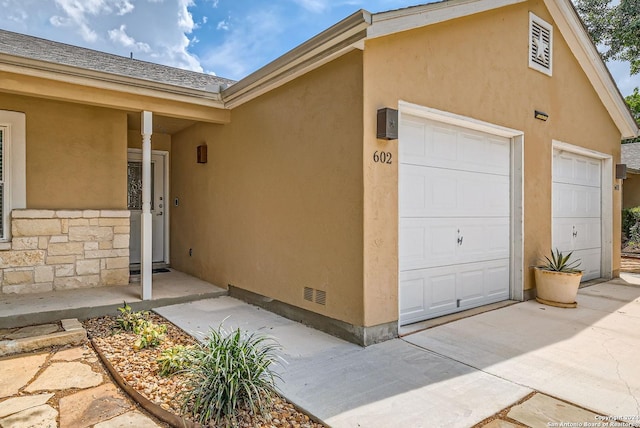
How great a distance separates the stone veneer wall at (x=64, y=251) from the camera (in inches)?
194

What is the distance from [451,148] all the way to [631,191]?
1482 cm

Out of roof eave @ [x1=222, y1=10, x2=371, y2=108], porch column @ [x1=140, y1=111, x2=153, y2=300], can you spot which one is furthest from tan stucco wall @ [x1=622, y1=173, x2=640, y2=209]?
porch column @ [x1=140, y1=111, x2=153, y2=300]

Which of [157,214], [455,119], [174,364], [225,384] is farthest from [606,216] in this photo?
[157,214]

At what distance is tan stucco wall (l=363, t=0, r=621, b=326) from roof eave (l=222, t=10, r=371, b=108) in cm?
27

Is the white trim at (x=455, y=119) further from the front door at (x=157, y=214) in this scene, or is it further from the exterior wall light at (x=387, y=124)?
the front door at (x=157, y=214)

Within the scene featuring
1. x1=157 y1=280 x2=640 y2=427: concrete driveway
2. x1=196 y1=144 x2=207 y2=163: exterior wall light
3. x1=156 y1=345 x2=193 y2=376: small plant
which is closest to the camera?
x1=157 y1=280 x2=640 y2=427: concrete driveway

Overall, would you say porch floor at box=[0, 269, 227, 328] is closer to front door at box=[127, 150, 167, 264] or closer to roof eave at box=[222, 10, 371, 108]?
front door at box=[127, 150, 167, 264]

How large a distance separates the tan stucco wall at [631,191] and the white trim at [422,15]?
14308 millimetres

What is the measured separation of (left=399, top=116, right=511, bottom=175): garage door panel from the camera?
13.8ft

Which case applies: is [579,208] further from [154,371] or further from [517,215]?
[154,371]

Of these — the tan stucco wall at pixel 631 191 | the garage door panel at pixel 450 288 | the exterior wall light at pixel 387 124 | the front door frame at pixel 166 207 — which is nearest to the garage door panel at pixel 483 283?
the garage door panel at pixel 450 288

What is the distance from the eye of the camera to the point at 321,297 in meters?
4.09

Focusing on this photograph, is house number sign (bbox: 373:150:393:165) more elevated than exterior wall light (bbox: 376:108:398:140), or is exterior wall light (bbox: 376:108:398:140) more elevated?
exterior wall light (bbox: 376:108:398:140)

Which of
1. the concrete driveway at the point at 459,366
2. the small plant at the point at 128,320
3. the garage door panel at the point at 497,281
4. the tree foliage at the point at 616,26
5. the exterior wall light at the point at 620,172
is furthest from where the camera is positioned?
the tree foliage at the point at 616,26
